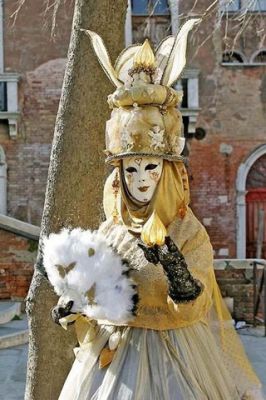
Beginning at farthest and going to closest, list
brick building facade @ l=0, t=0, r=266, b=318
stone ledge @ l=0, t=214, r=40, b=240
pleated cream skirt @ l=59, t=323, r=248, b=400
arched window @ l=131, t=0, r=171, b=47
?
arched window @ l=131, t=0, r=171, b=47
brick building facade @ l=0, t=0, r=266, b=318
stone ledge @ l=0, t=214, r=40, b=240
pleated cream skirt @ l=59, t=323, r=248, b=400

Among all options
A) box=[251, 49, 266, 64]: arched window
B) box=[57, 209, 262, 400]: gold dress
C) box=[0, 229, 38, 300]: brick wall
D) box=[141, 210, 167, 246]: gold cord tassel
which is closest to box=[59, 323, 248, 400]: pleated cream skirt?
box=[57, 209, 262, 400]: gold dress

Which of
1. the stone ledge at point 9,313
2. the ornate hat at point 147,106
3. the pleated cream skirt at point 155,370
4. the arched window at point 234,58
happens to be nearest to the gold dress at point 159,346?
the pleated cream skirt at point 155,370

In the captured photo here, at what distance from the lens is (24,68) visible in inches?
471

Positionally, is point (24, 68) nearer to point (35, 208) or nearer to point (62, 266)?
point (35, 208)

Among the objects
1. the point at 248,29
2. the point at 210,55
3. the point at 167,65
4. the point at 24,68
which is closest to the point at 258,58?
the point at 248,29

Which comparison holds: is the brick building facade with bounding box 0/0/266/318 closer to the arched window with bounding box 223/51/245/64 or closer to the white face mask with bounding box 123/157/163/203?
the arched window with bounding box 223/51/245/64

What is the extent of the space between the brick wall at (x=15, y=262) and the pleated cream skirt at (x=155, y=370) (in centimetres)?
646

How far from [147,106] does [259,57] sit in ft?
37.0

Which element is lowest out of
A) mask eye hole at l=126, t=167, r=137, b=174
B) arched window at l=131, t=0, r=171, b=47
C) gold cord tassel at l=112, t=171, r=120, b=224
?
gold cord tassel at l=112, t=171, r=120, b=224

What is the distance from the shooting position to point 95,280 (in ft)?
7.97

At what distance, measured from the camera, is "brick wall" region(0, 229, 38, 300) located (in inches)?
348

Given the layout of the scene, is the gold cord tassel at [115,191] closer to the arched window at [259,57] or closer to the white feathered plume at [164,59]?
the white feathered plume at [164,59]

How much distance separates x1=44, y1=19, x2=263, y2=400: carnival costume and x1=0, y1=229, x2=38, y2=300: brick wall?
641 cm

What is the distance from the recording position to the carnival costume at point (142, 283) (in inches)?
92.6
